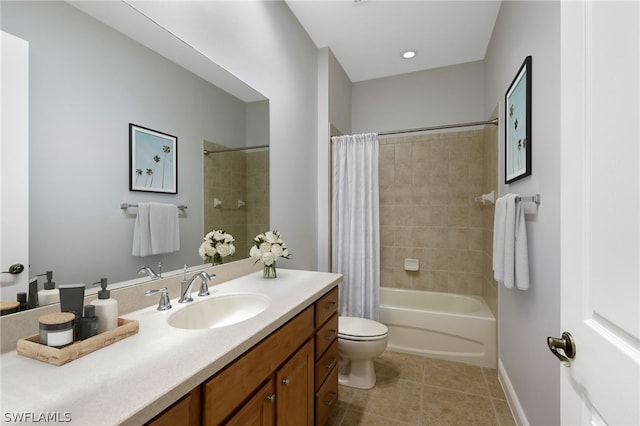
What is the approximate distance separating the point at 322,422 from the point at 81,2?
80.1 inches

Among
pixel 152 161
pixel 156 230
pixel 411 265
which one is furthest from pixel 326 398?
pixel 411 265

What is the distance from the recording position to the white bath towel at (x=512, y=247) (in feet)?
4.98

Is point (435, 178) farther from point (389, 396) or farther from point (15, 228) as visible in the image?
point (15, 228)

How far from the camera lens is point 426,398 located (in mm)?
1970

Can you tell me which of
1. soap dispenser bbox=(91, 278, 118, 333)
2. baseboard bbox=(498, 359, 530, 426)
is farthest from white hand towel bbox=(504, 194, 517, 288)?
soap dispenser bbox=(91, 278, 118, 333)

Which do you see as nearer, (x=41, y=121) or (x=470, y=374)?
(x=41, y=121)

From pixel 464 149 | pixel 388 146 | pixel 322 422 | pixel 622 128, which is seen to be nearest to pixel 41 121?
pixel 622 128

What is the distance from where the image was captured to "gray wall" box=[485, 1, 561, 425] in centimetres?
124

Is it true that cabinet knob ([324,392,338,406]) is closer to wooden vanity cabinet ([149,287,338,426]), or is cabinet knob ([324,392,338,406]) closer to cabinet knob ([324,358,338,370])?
wooden vanity cabinet ([149,287,338,426])

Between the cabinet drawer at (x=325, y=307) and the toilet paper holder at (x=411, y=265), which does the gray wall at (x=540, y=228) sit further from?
the toilet paper holder at (x=411, y=265)

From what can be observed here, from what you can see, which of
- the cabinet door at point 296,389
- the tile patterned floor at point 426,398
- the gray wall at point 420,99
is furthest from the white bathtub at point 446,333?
the gray wall at point 420,99

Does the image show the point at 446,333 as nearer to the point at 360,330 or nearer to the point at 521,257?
the point at 360,330

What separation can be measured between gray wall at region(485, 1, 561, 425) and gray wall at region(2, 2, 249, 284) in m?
1.69

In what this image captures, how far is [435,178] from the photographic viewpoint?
3.11m
